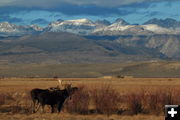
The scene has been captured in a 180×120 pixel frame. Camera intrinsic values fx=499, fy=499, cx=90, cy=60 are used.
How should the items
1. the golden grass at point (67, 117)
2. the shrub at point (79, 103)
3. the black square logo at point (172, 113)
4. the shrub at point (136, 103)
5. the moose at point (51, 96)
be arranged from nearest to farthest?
the black square logo at point (172, 113) → the golden grass at point (67, 117) → the moose at point (51, 96) → the shrub at point (136, 103) → the shrub at point (79, 103)

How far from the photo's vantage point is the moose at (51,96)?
28.1 m

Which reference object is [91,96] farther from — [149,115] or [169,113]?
[169,113]

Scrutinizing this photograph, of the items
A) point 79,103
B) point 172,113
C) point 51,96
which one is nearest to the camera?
point 172,113

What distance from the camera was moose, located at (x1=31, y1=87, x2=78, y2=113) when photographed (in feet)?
92.3

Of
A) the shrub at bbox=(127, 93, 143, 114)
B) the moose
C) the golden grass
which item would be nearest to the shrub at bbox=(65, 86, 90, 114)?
the moose

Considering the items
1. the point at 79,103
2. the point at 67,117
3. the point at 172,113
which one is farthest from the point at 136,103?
the point at 172,113

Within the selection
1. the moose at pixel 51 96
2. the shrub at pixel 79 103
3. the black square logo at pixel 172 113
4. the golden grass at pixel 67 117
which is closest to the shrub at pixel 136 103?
the golden grass at pixel 67 117

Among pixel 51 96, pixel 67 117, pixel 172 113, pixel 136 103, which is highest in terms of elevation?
pixel 172 113

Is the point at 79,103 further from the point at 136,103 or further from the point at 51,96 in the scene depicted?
the point at 136,103

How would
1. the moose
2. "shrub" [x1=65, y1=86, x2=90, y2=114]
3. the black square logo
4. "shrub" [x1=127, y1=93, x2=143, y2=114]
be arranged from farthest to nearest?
1. "shrub" [x1=65, y1=86, x2=90, y2=114]
2. "shrub" [x1=127, y1=93, x2=143, y2=114]
3. the moose
4. the black square logo

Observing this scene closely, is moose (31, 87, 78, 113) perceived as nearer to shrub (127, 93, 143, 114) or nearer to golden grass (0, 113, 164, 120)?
golden grass (0, 113, 164, 120)

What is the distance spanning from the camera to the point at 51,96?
28.4 meters

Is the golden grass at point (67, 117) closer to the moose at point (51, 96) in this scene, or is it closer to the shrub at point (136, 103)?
the moose at point (51, 96)

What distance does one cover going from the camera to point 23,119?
83.9 ft
